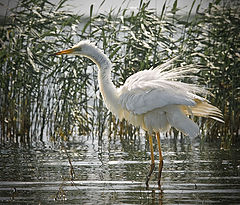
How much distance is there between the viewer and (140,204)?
4.50m

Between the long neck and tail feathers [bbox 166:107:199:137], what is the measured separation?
0.90 metres

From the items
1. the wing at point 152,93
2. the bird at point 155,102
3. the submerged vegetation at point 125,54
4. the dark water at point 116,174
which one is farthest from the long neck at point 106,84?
the submerged vegetation at point 125,54

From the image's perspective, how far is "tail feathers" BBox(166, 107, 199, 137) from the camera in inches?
223

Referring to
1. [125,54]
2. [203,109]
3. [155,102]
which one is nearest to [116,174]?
[155,102]

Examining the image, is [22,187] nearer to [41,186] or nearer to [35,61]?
[41,186]

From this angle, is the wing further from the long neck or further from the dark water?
the dark water

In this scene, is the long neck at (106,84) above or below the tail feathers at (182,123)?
above

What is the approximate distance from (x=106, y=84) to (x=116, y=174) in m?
1.17

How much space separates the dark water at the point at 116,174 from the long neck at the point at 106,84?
861 millimetres

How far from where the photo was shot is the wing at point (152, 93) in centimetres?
572

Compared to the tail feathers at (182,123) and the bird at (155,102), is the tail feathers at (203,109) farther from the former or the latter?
the tail feathers at (182,123)

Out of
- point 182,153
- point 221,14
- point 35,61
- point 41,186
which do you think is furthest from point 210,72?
point 41,186

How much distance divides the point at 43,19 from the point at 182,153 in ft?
11.7

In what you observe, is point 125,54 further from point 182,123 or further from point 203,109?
point 182,123
